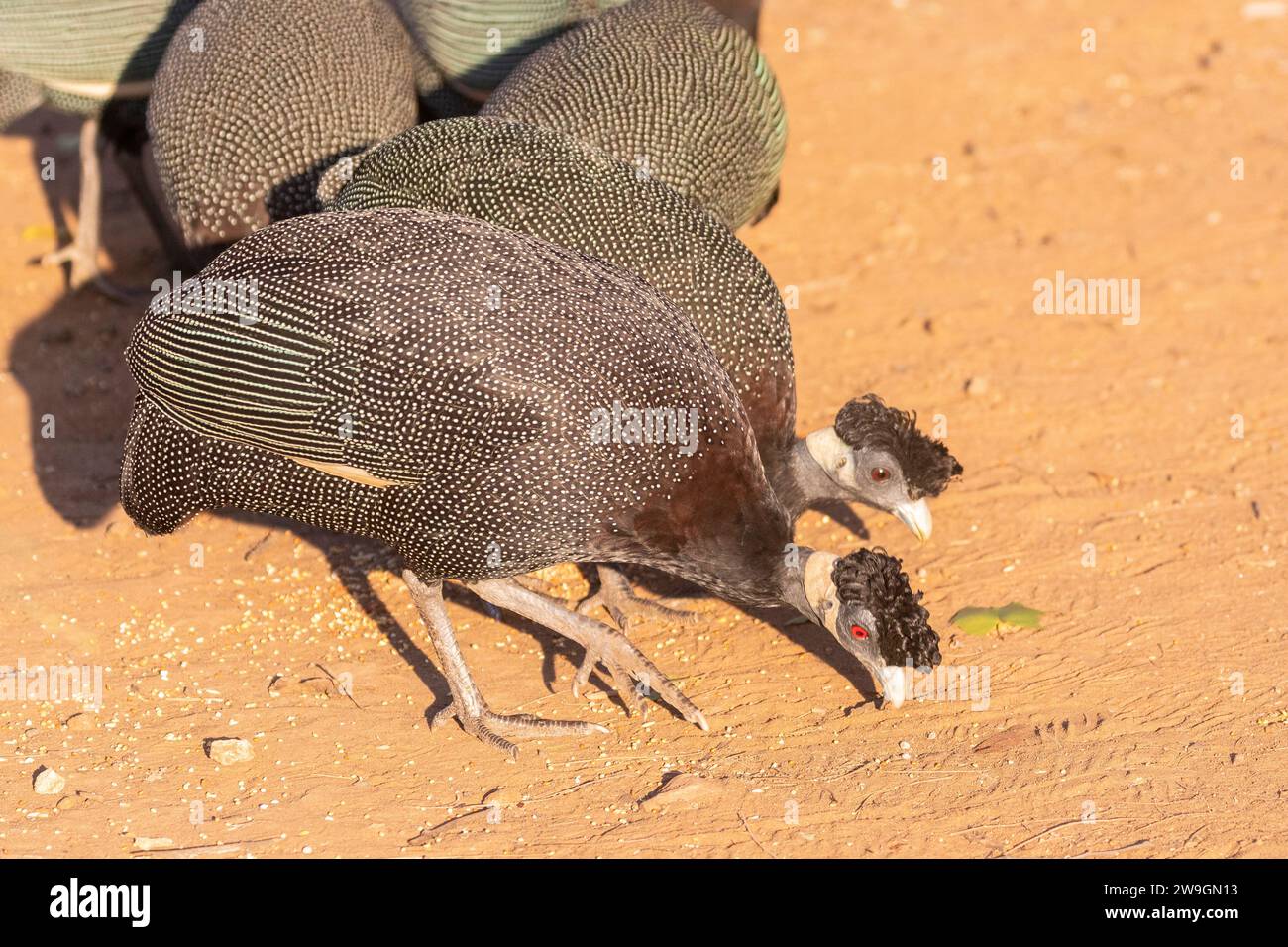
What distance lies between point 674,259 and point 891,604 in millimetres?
1328

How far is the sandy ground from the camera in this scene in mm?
3438

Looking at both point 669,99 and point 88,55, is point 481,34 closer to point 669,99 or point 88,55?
point 669,99

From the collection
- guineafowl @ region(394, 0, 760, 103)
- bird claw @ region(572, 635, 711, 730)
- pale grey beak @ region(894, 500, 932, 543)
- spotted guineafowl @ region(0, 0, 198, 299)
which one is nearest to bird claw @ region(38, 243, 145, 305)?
spotted guineafowl @ region(0, 0, 198, 299)

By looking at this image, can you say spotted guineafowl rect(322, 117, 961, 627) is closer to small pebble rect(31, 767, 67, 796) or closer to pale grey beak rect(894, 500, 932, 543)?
pale grey beak rect(894, 500, 932, 543)

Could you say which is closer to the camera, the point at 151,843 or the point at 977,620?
the point at 151,843

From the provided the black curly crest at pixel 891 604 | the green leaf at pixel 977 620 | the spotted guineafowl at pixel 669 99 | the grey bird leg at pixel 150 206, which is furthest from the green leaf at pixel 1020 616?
the grey bird leg at pixel 150 206

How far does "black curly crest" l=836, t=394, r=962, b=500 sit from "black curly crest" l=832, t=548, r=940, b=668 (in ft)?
2.34

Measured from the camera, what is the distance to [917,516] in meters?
4.51

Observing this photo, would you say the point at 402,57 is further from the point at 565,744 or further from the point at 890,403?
the point at 565,744

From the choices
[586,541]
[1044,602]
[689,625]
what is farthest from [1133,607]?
Result: [586,541]

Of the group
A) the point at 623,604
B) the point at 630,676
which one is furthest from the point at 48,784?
the point at 623,604

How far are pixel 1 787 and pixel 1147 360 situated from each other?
4161 millimetres

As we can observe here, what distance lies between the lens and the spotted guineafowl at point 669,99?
16.6ft

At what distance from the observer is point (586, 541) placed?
374 cm
